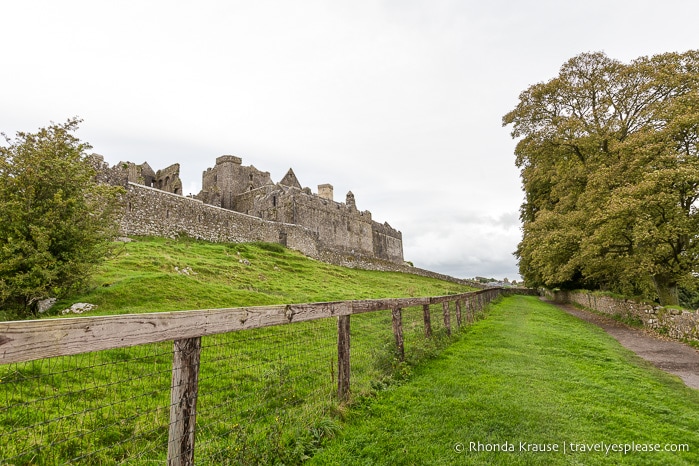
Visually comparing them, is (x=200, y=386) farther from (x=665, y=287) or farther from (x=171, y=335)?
(x=665, y=287)

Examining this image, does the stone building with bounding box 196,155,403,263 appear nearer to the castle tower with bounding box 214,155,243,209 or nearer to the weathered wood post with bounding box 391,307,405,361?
the castle tower with bounding box 214,155,243,209

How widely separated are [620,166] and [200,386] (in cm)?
1988

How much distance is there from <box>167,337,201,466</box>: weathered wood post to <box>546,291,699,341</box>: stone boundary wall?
53.6 ft

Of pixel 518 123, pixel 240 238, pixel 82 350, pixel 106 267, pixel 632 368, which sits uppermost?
pixel 518 123

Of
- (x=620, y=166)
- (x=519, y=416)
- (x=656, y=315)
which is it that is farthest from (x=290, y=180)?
(x=519, y=416)

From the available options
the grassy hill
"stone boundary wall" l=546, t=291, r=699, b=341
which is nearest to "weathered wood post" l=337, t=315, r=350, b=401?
→ the grassy hill

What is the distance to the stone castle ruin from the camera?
84.8 ft

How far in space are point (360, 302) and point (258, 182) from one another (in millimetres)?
44797

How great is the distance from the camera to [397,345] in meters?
8.40

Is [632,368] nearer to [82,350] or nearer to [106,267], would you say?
[82,350]

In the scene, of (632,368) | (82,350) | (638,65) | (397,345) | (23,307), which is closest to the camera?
(82,350)

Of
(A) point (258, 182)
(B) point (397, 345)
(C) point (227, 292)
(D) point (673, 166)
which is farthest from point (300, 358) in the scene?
(A) point (258, 182)

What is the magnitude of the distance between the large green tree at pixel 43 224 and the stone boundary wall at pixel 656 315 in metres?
20.5

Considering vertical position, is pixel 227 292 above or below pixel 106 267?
below
